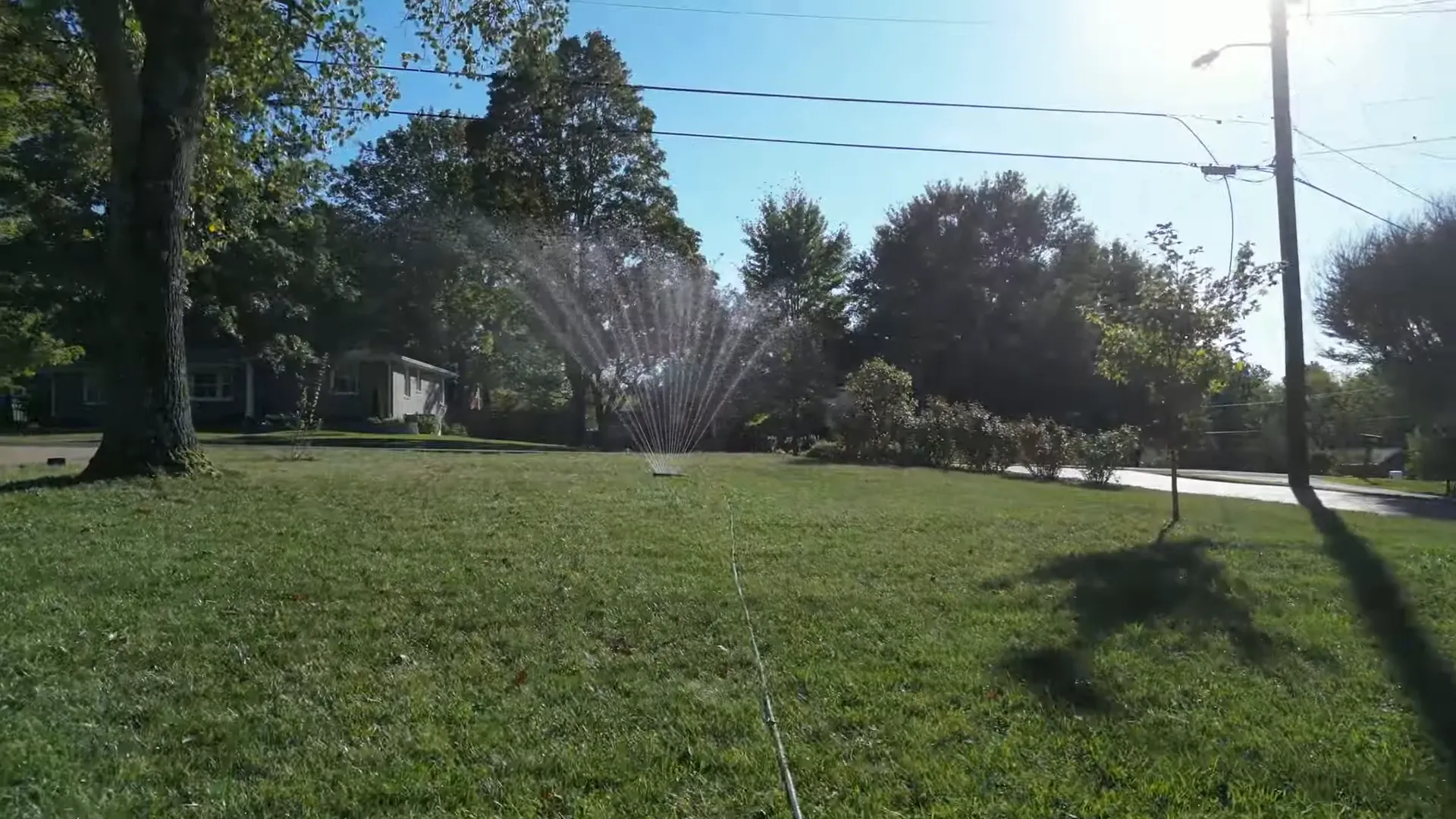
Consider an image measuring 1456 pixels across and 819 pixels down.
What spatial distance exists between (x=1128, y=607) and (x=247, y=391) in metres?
37.1

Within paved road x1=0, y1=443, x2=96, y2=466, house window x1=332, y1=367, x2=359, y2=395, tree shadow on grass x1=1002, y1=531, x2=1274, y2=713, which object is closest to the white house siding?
house window x1=332, y1=367, x2=359, y2=395

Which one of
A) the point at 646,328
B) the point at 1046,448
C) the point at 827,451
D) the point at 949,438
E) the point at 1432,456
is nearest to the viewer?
the point at 1046,448

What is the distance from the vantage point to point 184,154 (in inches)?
435

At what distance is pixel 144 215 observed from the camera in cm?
1077

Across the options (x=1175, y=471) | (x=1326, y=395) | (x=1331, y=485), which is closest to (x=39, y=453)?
(x=1175, y=471)

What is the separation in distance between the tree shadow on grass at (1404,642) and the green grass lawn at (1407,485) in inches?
505

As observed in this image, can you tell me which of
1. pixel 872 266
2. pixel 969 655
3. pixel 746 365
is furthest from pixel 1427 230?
pixel 969 655

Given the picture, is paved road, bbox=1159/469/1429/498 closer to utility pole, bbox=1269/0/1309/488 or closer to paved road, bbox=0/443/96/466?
utility pole, bbox=1269/0/1309/488

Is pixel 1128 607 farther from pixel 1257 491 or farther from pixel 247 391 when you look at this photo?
pixel 247 391

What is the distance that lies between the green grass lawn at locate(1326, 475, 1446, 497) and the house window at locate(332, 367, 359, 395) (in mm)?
32170

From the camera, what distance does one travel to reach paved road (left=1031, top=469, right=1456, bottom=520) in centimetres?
1439

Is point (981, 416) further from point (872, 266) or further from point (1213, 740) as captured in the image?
point (872, 266)

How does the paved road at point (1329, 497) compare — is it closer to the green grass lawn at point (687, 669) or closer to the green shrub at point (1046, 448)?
the green shrub at point (1046, 448)

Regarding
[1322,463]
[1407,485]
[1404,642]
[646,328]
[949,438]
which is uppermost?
[646,328]
